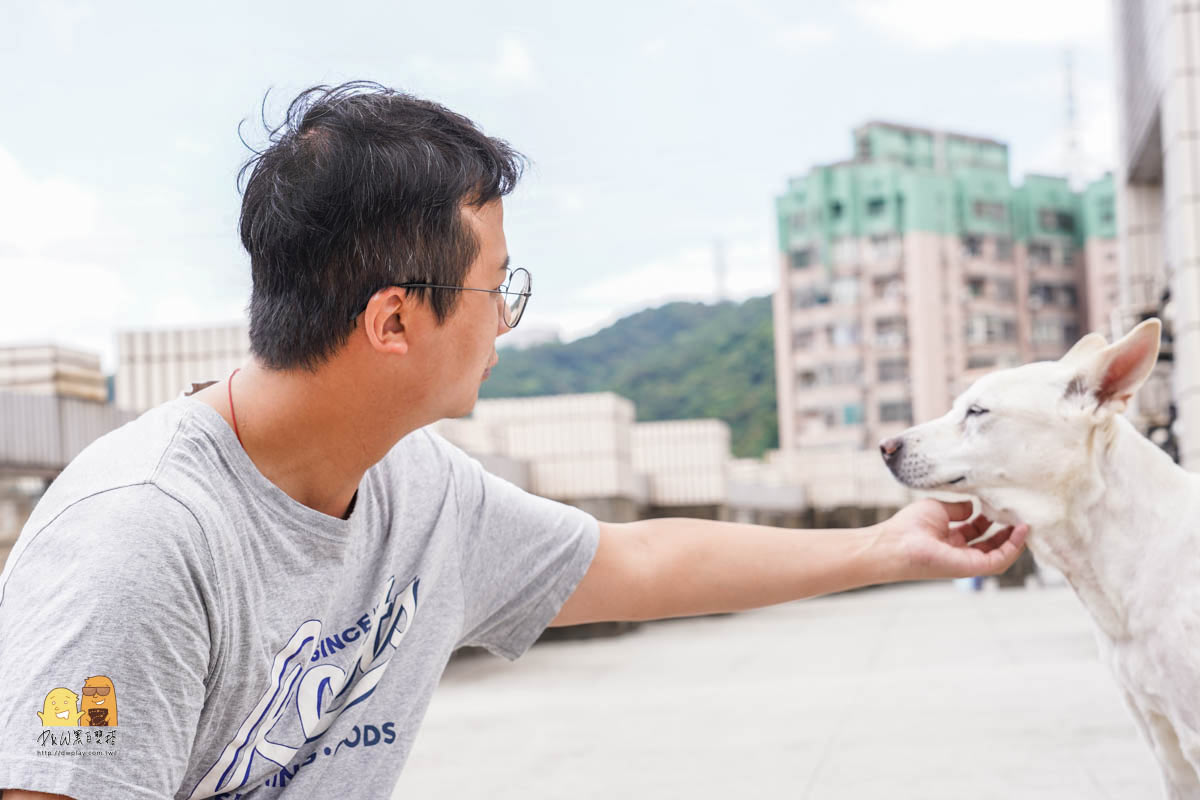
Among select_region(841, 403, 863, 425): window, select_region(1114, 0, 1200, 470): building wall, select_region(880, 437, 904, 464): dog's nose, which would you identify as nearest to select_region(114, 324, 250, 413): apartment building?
select_region(1114, 0, 1200, 470): building wall

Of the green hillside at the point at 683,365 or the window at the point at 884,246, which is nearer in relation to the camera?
the green hillside at the point at 683,365

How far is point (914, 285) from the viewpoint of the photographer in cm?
5506

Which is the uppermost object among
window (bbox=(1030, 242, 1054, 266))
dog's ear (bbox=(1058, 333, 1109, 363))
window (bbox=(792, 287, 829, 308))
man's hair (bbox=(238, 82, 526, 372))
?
window (bbox=(1030, 242, 1054, 266))

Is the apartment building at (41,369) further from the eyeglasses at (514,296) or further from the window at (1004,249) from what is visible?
the window at (1004,249)

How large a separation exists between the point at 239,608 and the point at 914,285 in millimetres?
55867

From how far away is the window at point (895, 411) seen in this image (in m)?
54.6

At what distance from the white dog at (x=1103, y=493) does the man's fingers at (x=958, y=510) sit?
142mm

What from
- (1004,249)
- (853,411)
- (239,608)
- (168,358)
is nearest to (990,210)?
(1004,249)

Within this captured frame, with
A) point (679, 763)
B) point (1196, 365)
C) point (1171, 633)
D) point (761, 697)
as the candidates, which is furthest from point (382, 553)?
point (1196, 365)

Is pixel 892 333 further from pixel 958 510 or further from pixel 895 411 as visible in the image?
pixel 958 510

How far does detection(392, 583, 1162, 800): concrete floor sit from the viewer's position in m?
5.35

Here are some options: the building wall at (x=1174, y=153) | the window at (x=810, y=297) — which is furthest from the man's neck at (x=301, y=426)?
the window at (x=810, y=297)

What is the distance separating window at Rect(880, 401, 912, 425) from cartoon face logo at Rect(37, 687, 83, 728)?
5516 cm

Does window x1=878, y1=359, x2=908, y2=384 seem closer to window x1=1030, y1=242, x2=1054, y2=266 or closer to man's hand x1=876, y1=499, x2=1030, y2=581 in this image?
window x1=1030, y1=242, x2=1054, y2=266
